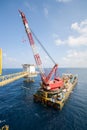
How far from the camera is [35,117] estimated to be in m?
39.4

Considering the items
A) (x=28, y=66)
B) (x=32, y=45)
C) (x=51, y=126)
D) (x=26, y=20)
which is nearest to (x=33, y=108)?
(x=51, y=126)

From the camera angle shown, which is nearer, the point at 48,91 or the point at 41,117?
the point at 41,117

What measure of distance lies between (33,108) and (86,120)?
18442 millimetres

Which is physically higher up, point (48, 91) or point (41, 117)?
point (48, 91)

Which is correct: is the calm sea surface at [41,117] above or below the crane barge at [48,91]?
below

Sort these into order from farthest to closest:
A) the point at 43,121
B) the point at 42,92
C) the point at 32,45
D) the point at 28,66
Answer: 1. the point at 28,66
2. the point at 32,45
3. the point at 42,92
4. the point at 43,121

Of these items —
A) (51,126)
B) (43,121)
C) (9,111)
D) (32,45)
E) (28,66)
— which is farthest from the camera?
(28,66)

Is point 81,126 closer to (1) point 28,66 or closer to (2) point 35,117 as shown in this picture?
(2) point 35,117

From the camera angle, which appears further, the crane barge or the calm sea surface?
the crane barge

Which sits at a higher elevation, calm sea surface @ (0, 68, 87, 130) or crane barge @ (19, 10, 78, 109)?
crane barge @ (19, 10, 78, 109)

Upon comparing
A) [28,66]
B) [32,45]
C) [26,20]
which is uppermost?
[26,20]

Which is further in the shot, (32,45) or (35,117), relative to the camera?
(32,45)

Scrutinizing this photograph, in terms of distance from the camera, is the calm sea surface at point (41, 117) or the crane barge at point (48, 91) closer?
the calm sea surface at point (41, 117)

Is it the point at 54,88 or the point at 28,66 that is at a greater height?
the point at 28,66
